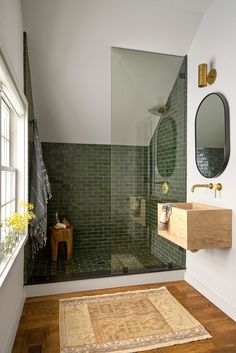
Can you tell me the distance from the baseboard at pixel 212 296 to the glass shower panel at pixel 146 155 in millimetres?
207

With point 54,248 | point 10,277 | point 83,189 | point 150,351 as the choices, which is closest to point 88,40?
point 83,189

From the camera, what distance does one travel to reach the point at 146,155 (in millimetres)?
3188

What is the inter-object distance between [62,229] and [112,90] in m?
1.86

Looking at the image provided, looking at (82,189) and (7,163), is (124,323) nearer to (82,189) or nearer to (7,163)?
(7,163)

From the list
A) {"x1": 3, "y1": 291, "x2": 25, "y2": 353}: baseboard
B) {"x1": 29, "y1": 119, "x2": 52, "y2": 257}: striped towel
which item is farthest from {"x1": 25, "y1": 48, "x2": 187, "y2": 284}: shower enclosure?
{"x1": 3, "y1": 291, "x2": 25, "y2": 353}: baseboard

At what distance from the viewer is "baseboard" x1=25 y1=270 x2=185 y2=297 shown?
2572mm

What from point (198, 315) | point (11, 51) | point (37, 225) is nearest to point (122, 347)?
point (198, 315)

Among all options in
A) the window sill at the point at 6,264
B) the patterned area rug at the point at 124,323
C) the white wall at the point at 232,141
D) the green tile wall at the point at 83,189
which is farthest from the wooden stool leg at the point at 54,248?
the white wall at the point at 232,141

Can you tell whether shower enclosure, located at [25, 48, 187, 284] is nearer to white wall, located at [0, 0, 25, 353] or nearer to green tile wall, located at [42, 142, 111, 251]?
green tile wall, located at [42, 142, 111, 251]

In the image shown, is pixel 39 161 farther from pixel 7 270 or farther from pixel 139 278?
pixel 139 278

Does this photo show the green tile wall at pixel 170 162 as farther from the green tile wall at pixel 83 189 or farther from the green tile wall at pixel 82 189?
the green tile wall at pixel 82 189

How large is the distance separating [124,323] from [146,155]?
1862mm

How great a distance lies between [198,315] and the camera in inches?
87.5

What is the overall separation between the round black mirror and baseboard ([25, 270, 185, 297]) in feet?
4.09
